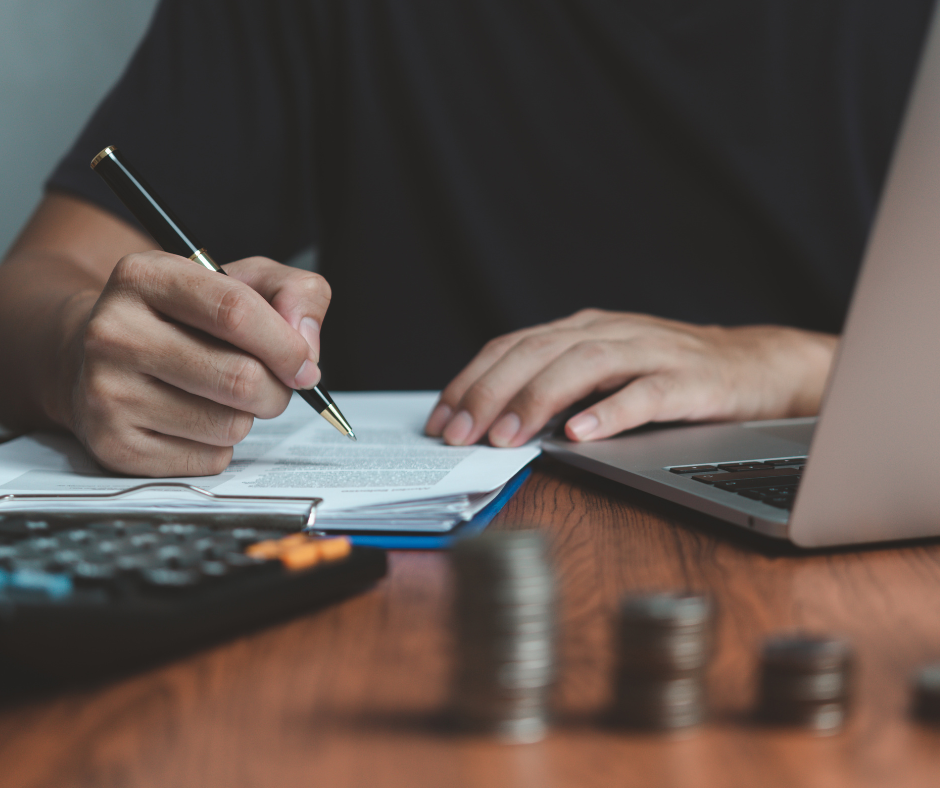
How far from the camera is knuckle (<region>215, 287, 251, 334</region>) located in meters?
0.55

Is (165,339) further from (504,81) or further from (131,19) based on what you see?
(131,19)

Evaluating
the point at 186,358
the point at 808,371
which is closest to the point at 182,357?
the point at 186,358

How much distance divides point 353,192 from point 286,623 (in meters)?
1.12

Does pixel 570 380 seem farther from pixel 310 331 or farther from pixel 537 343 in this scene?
pixel 310 331

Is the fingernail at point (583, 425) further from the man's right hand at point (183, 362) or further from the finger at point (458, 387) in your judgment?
the man's right hand at point (183, 362)

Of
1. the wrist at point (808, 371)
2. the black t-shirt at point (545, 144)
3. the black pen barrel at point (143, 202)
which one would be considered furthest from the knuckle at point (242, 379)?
the black t-shirt at point (545, 144)

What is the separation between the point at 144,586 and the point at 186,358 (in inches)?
11.5

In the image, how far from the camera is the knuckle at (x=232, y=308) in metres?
0.55

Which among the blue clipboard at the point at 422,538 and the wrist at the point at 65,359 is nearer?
the blue clipboard at the point at 422,538

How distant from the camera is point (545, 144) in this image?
1.33 metres

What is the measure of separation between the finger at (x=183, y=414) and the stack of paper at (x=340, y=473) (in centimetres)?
3

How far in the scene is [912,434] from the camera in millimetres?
385

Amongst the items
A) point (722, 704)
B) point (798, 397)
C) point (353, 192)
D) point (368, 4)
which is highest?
point (368, 4)

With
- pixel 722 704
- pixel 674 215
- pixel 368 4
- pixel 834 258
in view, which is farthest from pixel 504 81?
pixel 722 704
